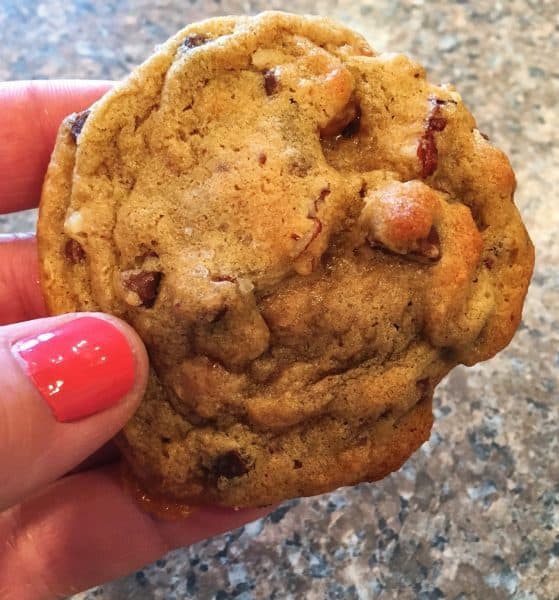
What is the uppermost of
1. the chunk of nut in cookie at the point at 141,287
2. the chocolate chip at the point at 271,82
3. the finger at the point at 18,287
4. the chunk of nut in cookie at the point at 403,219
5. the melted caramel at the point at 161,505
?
the chocolate chip at the point at 271,82

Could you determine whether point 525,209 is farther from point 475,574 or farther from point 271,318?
point 271,318

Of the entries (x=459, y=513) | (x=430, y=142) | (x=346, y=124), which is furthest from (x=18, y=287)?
(x=459, y=513)

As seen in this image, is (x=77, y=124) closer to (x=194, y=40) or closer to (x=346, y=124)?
(x=194, y=40)

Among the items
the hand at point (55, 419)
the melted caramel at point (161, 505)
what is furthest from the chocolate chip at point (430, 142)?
the melted caramel at point (161, 505)

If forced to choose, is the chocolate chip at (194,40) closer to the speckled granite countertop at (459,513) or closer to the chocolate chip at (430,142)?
the chocolate chip at (430,142)

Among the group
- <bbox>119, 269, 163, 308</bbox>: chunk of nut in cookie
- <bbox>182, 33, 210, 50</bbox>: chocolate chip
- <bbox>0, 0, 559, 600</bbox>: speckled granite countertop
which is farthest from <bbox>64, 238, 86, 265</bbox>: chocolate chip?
<bbox>0, 0, 559, 600</bbox>: speckled granite countertop

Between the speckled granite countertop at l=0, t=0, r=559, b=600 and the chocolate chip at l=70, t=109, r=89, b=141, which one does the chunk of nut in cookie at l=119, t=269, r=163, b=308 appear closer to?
the chocolate chip at l=70, t=109, r=89, b=141
